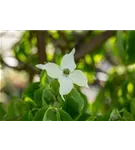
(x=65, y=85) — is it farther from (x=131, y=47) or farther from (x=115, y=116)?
(x=131, y=47)

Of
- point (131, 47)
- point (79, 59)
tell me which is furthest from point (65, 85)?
point (79, 59)

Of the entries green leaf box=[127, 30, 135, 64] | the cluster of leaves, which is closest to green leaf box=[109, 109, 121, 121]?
the cluster of leaves

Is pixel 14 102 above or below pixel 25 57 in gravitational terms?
below

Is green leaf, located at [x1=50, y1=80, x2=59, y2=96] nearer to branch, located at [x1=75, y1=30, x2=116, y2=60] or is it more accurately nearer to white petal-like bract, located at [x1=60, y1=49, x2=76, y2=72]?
white petal-like bract, located at [x1=60, y1=49, x2=76, y2=72]
